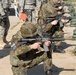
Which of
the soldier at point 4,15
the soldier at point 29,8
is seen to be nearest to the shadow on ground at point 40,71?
the soldier at point 4,15

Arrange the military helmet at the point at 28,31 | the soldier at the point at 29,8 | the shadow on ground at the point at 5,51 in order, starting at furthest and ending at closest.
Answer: the soldier at the point at 29,8, the shadow on ground at the point at 5,51, the military helmet at the point at 28,31

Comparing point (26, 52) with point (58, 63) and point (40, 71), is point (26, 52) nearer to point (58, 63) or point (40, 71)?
point (40, 71)

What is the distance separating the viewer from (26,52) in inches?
234

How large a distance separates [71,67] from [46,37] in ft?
6.31

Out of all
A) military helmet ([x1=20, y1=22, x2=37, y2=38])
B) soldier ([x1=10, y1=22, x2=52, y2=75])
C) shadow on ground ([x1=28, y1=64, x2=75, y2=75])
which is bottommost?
shadow on ground ([x1=28, y1=64, x2=75, y2=75])

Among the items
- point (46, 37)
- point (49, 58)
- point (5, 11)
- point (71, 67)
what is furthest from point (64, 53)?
point (46, 37)

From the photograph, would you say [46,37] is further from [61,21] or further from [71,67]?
[71,67]

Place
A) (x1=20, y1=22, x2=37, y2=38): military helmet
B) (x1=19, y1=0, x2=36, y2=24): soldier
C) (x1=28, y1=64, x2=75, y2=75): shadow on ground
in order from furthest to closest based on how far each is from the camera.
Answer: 1. (x1=19, y1=0, x2=36, y2=24): soldier
2. (x1=28, y1=64, x2=75, y2=75): shadow on ground
3. (x1=20, y1=22, x2=37, y2=38): military helmet

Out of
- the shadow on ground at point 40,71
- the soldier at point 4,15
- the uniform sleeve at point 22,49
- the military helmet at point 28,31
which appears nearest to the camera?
the military helmet at point 28,31

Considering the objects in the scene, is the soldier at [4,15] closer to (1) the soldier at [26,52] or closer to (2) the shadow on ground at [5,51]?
(2) the shadow on ground at [5,51]

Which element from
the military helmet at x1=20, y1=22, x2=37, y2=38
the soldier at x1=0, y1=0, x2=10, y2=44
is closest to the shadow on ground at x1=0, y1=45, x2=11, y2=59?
the soldier at x1=0, y1=0, x2=10, y2=44

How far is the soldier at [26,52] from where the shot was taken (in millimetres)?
5754

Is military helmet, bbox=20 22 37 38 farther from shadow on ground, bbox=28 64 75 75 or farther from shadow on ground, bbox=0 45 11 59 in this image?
shadow on ground, bbox=0 45 11 59

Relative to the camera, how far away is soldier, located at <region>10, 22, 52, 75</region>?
18.9ft
